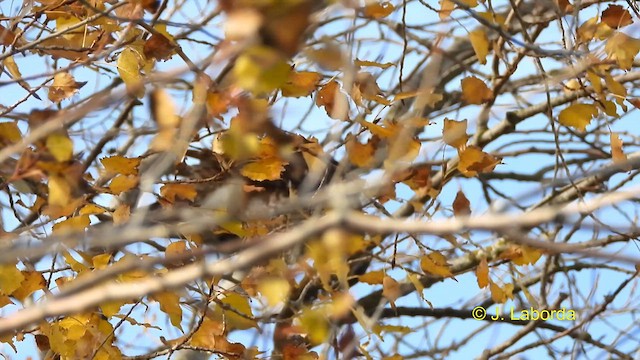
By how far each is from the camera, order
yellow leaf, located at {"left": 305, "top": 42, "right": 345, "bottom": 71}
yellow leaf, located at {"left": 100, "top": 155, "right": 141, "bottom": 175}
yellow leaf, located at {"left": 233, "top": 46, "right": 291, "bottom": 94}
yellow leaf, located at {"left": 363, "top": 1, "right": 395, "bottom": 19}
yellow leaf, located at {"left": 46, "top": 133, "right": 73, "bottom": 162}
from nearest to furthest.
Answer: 1. yellow leaf, located at {"left": 233, "top": 46, "right": 291, "bottom": 94}
2. yellow leaf, located at {"left": 305, "top": 42, "right": 345, "bottom": 71}
3. yellow leaf, located at {"left": 46, "top": 133, "right": 73, "bottom": 162}
4. yellow leaf, located at {"left": 363, "top": 1, "right": 395, "bottom": 19}
5. yellow leaf, located at {"left": 100, "top": 155, "right": 141, "bottom": 175}

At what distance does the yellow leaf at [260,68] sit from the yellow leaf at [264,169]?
3.45 ft

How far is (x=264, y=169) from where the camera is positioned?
202 cm

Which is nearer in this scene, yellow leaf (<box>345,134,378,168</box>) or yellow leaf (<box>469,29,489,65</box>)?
yellow leaf (<box>345,134,378,168</box>)

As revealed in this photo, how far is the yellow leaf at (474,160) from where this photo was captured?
2.21 m

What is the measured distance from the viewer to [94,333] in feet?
7.09

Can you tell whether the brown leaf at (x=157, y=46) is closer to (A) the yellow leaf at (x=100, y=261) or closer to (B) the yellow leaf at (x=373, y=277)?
(A) the yellow leaf at (x=100, y=261)

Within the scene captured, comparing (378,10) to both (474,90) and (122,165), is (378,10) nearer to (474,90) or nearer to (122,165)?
(474,90)

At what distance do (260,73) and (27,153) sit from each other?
766 millimetres

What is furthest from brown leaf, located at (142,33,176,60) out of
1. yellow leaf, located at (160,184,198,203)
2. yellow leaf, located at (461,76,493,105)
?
yellow leaf, located at (461,76,493,105)

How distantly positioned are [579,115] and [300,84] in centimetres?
81

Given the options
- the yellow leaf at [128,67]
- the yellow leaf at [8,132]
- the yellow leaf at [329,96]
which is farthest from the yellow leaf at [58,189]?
the yellow leaf at [329,96]

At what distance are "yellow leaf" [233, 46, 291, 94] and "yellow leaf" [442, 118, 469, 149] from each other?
864mm

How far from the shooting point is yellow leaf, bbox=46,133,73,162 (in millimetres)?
1426

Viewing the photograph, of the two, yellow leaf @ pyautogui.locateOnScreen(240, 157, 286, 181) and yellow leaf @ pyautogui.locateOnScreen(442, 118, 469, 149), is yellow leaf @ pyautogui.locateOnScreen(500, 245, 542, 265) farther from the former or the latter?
yellow leaf @ pyautogui.locateOnScreen(240, 157, 286, 181)
